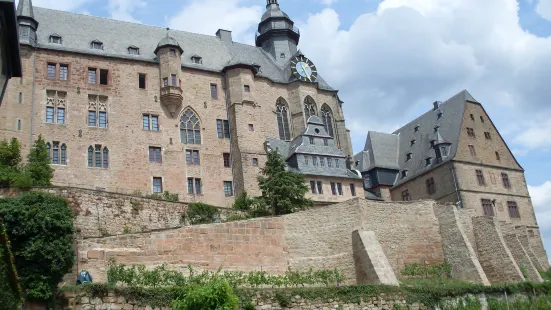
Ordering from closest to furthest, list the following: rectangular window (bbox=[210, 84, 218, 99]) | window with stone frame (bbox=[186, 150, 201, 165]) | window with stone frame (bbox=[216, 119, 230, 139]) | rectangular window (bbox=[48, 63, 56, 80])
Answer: rectangular window (bbox=[48, 63, 56, 80]), window with stone frame (bbox=[186, 150, 201, 165]), window with stone frame (bbox=[216, 119, 230, 139]), rectangular window (bbox=[210, 84, 218, 99])

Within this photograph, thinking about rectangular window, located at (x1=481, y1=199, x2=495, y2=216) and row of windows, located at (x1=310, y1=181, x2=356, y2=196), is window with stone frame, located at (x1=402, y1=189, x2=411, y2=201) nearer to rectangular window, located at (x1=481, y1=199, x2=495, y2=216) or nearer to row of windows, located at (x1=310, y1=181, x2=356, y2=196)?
rectangular window, located at (x1=481, y1=199, x2=495, y2=216)

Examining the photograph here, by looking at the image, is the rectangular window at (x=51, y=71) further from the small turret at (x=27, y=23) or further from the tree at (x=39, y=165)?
the tree at (x=39, y=165)

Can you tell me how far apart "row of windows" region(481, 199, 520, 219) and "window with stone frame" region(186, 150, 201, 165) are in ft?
72.0

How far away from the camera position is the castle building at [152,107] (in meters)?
39.6

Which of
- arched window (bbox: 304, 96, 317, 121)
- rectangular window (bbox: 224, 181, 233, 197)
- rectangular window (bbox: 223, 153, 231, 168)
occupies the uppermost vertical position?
arched window (bbox: 304, 96, 317, 121)

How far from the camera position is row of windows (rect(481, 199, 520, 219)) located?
1844 inches

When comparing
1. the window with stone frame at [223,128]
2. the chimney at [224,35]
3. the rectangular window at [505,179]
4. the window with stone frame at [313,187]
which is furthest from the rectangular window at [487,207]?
the chimney at [224,35]

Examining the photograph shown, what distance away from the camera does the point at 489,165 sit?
48.9 m

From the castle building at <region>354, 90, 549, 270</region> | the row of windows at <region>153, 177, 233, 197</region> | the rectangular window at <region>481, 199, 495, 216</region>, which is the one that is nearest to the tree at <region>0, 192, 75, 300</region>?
the row of windows at <region>153, 177, 233, 197</region>

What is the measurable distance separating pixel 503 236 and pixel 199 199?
19.8 metres

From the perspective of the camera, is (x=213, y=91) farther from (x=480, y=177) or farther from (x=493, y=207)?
(x=493, y=207)

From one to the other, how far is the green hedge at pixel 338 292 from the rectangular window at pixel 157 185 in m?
20.2

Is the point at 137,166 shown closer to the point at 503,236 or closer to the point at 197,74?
the point at 197,74

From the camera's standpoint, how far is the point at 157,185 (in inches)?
1633
